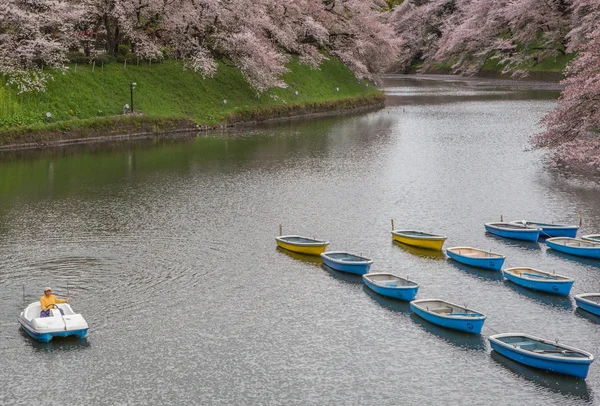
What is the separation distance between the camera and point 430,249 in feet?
121

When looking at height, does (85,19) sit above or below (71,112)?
above

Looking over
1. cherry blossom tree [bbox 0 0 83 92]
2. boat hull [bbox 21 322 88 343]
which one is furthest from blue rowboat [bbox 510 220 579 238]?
cherry blossom tree [bbox 0 0 83 92]

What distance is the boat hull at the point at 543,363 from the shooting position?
23.4 metres

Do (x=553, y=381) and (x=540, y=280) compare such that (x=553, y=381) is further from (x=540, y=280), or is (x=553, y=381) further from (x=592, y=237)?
(x=592, y=237)

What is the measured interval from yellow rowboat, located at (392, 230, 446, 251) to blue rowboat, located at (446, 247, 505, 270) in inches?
44.4

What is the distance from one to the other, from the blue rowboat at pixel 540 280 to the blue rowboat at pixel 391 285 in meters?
4.24

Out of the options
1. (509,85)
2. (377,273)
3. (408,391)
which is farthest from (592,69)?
(509,85)

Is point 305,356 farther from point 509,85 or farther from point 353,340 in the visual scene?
point 509,85

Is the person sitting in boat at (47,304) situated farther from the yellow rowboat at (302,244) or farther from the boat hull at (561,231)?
the boat hull at (561,231)

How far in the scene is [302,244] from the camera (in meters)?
36.0

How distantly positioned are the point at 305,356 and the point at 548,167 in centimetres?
3423

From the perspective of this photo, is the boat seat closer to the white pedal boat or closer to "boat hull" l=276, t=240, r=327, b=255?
"boat hull" l=276, t=240, r=327, b=255

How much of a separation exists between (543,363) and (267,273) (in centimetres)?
1290

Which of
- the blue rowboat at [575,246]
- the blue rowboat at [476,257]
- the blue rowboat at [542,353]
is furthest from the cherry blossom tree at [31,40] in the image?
the blue rowboat at [542,353]
